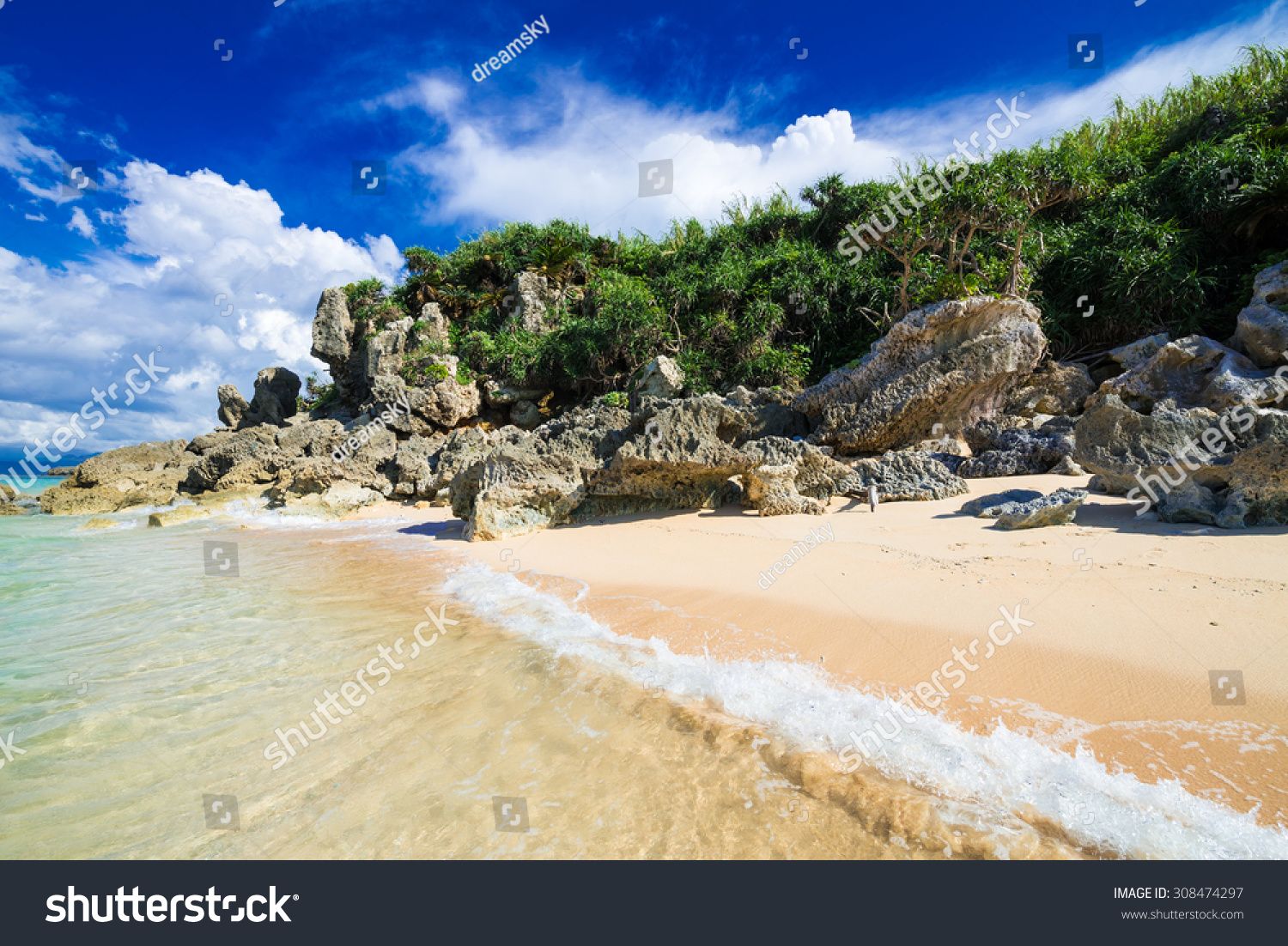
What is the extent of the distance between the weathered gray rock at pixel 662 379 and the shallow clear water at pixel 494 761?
409 inches

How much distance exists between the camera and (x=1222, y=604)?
3.06m

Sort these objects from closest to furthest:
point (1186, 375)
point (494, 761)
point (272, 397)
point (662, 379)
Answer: point (494, 761), point (1186, 375), point (662, 379), point (272, 397)

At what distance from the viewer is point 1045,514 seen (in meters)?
5.17

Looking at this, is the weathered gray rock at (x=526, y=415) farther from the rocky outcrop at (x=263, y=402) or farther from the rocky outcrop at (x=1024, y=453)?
the rocky outcrop at (x=1024, y=453)

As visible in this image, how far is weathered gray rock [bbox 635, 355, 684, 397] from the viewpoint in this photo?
14250 millimetres

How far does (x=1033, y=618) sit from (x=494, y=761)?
3.36m

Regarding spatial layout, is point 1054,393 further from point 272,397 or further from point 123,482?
point 272,397

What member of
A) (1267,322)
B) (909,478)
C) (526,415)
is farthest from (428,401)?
(1267,322)

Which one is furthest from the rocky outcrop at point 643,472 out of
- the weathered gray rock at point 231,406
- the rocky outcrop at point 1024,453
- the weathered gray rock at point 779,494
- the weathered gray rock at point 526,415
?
the weathered gray rock at point 231,406

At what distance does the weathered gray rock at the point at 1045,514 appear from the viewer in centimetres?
513

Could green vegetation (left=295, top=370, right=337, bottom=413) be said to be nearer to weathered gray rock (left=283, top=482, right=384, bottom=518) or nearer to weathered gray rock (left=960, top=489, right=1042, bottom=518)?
A: weathered gray rock (left=283, top=482, right=384, bottom=518)
